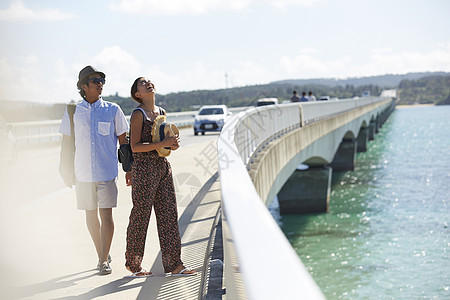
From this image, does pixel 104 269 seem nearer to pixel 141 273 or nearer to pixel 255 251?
pixel 141 273

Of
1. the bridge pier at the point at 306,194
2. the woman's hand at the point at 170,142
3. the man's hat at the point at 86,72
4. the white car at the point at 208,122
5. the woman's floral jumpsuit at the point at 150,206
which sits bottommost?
the bridge pier at the point at 306,194

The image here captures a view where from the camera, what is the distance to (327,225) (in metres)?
24.5

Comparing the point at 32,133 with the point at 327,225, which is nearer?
the point at 327,225

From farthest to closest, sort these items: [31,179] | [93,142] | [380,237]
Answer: [380,237], [31,179], [93,142]

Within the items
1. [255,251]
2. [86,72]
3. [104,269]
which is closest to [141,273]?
[104,269]

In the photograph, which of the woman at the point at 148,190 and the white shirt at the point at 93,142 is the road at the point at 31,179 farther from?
the woman at the point at 148,190

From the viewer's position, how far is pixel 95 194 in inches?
215

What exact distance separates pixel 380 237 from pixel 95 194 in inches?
689

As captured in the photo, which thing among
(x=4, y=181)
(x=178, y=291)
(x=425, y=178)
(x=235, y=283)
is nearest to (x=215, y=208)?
(x=178, y=291)

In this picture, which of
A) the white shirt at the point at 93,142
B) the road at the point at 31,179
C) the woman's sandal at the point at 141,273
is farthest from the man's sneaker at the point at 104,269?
the road at the point at 31,179

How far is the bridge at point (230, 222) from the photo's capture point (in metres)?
1.40

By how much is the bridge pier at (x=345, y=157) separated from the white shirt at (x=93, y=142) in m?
37.4

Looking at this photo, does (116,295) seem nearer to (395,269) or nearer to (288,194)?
(395,269)

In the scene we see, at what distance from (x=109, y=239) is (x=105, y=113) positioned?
3.53ft
